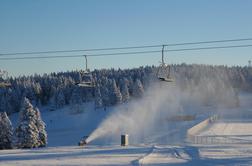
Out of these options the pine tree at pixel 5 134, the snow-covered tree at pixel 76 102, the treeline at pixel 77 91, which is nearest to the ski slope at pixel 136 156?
the pine tree at pixel 5 134

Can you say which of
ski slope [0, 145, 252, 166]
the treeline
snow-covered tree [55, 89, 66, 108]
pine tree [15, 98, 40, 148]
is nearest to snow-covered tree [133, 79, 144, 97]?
the treeline

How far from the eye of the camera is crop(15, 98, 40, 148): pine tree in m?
50.8

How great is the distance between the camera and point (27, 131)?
51.2 metres

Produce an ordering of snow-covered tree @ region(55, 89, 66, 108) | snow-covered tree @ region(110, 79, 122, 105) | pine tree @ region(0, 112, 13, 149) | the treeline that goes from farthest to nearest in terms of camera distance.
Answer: snow-covered tree @ region(55, 89, 66, 108)
the treeline
snow-covered tree @ region(110, 79, 122, 105)
pine tree @ region(0, 112, 13, 149)

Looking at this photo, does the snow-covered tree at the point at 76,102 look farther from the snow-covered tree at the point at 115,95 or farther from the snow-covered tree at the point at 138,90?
the snow-covered tree at the point at 138,90

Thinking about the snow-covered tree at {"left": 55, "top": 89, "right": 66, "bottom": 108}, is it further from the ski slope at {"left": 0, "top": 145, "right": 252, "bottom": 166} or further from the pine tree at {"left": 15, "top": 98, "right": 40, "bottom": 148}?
the ski slope at {"left": 0, "top": 145, "right": 252, "bottom": 166}

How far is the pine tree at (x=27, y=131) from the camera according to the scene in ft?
167

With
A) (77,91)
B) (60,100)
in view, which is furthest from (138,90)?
(60,100)

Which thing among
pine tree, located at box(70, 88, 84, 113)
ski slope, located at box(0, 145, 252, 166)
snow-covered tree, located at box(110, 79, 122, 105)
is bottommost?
pine tree, located at box(70, 88, 84, 113)

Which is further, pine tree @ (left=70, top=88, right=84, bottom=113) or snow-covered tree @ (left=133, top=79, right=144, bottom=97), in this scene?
pine tree @ (left=70, top=88, right=84, bottom=113)

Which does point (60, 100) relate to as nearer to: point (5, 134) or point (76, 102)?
point (76, 102)

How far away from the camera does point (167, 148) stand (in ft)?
91.8

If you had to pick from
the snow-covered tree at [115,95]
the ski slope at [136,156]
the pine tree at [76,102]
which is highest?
the ski slope at [136,156]

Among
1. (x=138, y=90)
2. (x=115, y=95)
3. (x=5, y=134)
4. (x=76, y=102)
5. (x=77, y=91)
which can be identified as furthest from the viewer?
(x=77, y=91)
